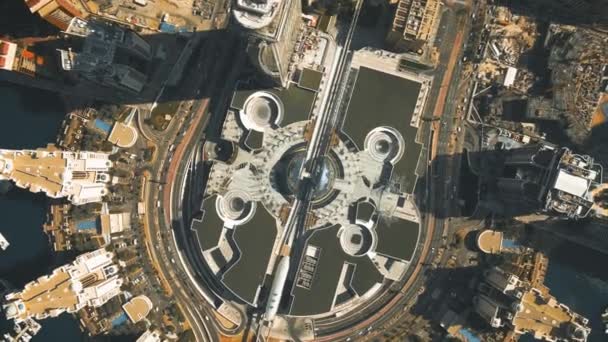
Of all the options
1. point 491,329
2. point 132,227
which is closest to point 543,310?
point 491,329

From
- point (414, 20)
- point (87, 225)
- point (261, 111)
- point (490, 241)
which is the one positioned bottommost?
point (87, 225)

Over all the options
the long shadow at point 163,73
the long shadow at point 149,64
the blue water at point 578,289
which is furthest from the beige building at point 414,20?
the blue water at point 578,289

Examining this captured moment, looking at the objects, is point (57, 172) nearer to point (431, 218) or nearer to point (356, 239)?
point (356, 239)

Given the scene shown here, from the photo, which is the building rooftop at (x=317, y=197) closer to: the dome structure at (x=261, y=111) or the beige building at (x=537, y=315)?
the dome structure at (x=261, y=111)

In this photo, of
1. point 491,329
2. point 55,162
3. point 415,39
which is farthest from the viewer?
point 491,329

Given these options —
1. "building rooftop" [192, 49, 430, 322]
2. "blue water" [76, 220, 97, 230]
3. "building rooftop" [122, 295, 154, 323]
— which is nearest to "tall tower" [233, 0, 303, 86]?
"building rooftop" [192, 49, 430, 322]

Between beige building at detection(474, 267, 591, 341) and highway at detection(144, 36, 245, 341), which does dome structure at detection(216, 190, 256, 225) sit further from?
beige building at detection(474, 267, 591, 341)

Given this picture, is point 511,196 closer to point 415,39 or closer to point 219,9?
point 415,39

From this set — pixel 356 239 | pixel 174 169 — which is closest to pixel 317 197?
pixel 356 239
